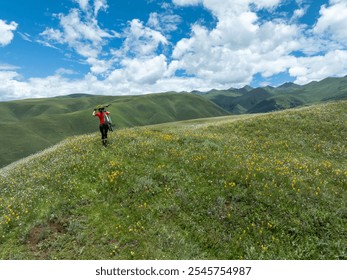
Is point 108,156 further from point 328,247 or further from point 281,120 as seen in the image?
point 281,120

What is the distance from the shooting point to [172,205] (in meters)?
13.4

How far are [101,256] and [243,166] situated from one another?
9.39m

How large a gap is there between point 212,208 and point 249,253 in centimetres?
281

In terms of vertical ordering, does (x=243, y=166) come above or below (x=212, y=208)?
above

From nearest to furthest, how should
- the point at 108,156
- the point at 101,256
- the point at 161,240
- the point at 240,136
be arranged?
the point at 101,256
the point at 161,240
the point at 108,156
the point at 240,136

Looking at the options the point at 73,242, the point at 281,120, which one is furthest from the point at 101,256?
the point at 281,120

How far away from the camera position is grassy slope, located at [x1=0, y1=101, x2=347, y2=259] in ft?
36.9

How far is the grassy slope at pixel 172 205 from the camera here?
11.2 m

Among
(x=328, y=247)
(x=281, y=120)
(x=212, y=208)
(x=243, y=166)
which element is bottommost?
(x=328, y=247)

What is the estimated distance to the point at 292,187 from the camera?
46.9ft
